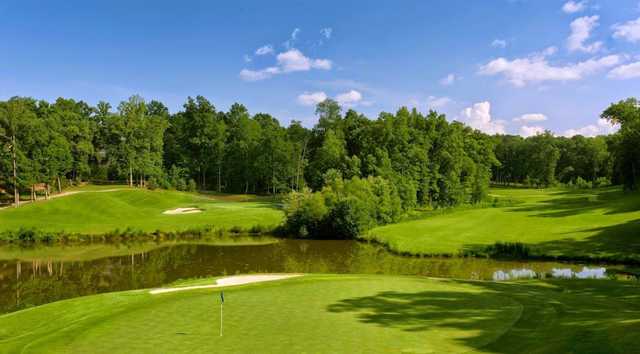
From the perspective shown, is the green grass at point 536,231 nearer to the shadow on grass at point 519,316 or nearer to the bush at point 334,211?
the bush at point 334,211

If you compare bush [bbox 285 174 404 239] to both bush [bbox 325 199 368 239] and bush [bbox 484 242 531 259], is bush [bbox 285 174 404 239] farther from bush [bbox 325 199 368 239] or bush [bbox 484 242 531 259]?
bush [bbox 484 242 531 259]

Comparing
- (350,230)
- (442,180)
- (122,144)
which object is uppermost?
(122,144)

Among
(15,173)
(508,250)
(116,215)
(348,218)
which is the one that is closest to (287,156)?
(116,215)

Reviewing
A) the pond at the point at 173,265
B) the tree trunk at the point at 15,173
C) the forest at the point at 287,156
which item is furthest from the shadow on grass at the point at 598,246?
the tree trunk at the point at 15,173

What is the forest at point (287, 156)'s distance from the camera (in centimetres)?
5075

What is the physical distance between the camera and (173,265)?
33.2 m

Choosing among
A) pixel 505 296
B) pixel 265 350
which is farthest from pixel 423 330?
pixel 505 296

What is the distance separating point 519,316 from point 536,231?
30607 mm

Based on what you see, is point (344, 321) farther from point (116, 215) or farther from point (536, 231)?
point (116, 215)

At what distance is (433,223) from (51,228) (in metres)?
41.9

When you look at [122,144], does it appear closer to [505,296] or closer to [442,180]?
[442,180]

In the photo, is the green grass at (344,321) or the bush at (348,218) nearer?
the green grass at (344,321)

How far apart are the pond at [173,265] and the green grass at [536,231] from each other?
257 centimetres

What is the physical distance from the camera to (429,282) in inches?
753
